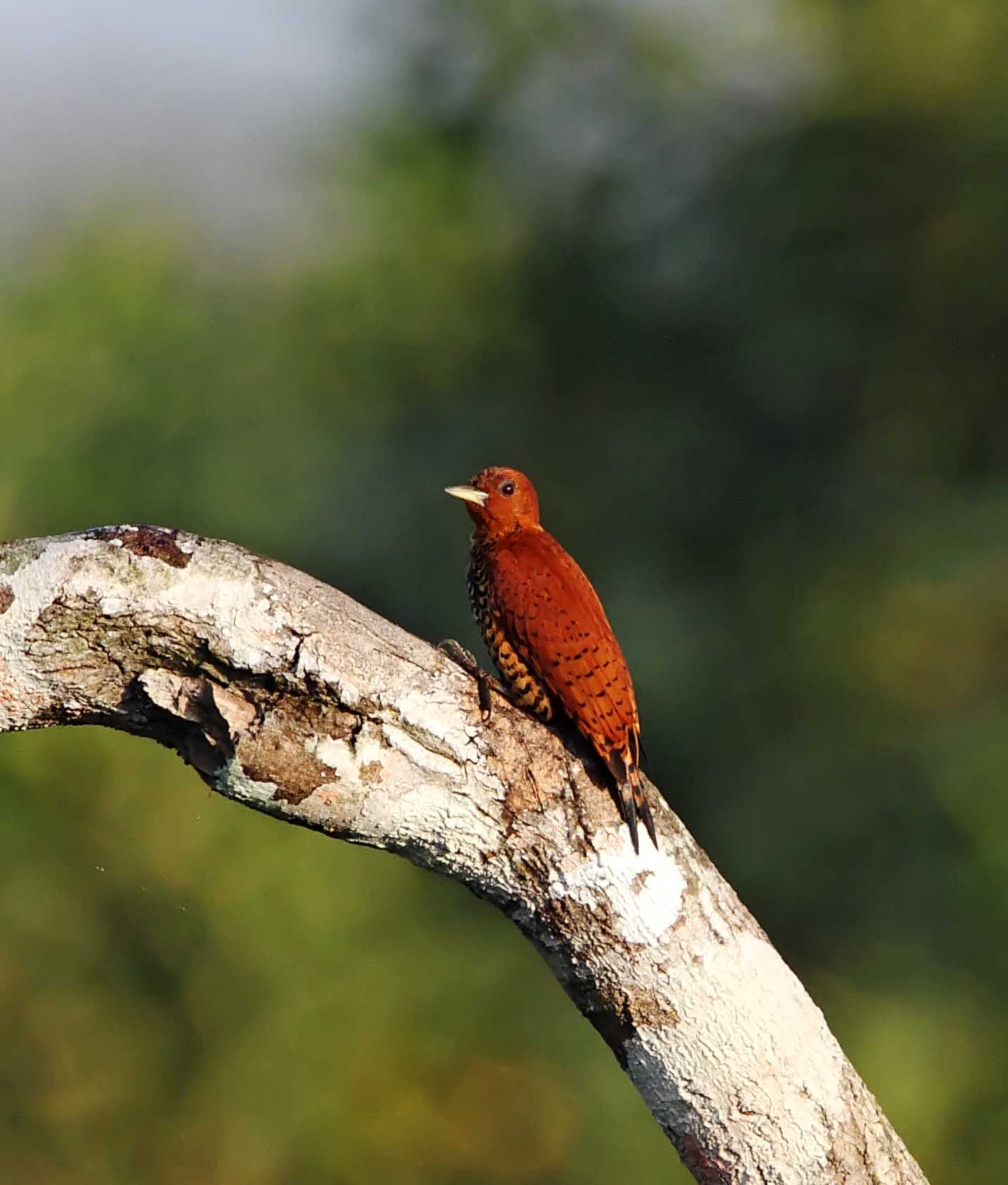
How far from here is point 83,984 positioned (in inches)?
409

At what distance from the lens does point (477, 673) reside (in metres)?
2.71

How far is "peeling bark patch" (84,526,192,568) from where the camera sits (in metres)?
2.47

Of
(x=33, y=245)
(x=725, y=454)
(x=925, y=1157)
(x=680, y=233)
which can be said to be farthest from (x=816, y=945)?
(x=33, y=245)

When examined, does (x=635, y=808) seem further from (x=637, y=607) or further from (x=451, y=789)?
(x=637, y=607)

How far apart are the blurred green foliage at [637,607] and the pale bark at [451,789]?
208 inches

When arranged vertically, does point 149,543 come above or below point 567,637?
below

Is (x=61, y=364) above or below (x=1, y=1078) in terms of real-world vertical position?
above

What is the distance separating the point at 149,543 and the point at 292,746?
410 millimetres

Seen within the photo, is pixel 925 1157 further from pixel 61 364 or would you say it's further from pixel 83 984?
pixel 61 364

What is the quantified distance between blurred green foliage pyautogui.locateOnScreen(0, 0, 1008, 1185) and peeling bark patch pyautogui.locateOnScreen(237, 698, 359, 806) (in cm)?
574

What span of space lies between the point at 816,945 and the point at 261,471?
6319mm

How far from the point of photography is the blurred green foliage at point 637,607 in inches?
327

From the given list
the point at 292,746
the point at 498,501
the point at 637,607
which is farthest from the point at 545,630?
the point at 637,607

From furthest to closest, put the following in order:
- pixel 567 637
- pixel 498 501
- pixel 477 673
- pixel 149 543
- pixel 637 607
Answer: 1. pixel 637 607
2. pixel 498 501
3. pixel 567 637
4. pixel 477 673
5. pixel 149 543
